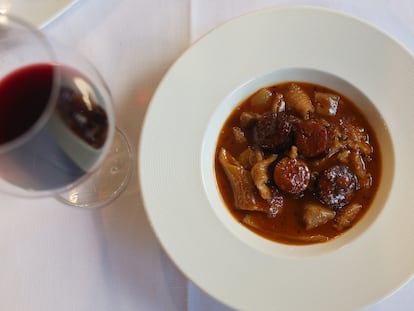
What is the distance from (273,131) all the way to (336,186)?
0.78 feet

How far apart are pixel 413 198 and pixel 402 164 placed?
10 centimetres

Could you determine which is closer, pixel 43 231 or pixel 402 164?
pixel 402 164

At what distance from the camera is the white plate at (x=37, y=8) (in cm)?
156

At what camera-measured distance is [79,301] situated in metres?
1.50

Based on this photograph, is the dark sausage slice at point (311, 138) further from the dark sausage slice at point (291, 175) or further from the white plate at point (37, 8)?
the white plate at point (37, 8)

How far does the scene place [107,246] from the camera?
152 centimetres

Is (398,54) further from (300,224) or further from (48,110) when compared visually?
(48,110)

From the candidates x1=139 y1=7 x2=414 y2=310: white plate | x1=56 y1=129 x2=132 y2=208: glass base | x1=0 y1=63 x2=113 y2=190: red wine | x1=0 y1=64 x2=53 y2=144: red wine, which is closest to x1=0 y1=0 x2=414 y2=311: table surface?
x1=56 y1=129 x2=132 y2=208: glass base

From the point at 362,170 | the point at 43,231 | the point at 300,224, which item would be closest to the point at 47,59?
the point at 43,231

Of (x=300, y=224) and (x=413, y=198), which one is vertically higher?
(x=413, y=198)

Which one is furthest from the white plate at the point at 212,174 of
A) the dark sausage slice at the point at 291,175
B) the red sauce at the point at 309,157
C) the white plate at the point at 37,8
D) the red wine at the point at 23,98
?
the white plate at the point at 37,8

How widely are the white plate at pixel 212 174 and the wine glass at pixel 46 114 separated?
20 cm

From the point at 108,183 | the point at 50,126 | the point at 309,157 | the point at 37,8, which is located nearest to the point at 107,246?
the point at 108,183

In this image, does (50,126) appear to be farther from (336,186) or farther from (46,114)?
(336,186)
